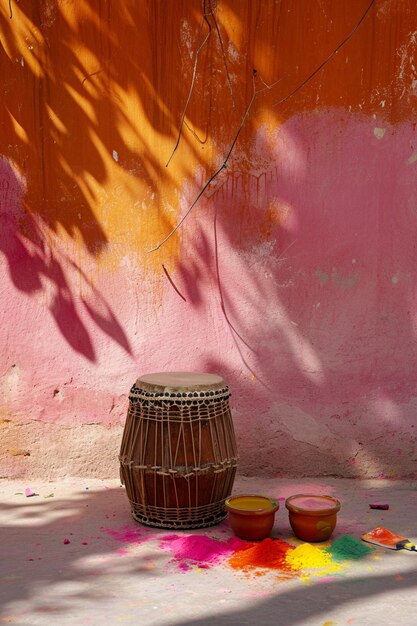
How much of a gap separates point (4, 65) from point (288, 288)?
2.11 m

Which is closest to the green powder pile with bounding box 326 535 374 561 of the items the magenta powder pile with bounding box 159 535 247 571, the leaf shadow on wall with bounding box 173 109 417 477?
the magenta powder pile with bounding box 159 535 247 571

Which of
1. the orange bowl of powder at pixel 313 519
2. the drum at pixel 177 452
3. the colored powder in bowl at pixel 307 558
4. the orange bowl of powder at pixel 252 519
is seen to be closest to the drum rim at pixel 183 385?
the drum at pixel 177 452

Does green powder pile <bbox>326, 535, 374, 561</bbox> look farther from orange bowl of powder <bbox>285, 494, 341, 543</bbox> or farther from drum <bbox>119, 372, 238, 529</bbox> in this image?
drum <bbox>119, 372, 238, 529</bbox>

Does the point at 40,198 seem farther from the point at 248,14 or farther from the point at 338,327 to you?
the point at 338,327

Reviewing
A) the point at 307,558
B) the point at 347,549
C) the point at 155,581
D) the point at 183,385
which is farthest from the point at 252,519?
the point at 183,385

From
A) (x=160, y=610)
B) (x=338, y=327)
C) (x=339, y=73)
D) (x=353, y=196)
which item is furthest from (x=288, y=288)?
(x=160, y=610)

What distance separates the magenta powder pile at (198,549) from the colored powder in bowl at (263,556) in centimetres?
6

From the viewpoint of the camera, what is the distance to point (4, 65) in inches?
173

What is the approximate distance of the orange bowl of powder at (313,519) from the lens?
138 inches

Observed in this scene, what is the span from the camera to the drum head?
3723 mm

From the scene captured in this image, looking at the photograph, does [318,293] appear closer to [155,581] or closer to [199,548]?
[199,548]

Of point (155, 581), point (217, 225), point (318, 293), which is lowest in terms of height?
point (155, 581)

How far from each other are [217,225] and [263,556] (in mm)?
1966

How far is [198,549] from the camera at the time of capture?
3430mm
